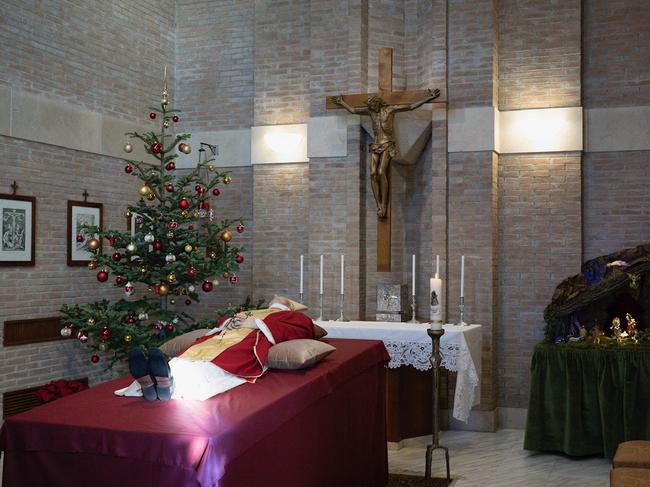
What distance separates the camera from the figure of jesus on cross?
818cm

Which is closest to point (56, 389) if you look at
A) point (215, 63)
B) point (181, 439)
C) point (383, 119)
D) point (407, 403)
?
point (407, 403)

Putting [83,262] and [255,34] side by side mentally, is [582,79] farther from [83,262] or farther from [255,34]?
[83,262]

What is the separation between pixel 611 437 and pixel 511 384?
6.08 ft

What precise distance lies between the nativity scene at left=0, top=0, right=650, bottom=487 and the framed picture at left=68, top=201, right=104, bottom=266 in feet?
0.08

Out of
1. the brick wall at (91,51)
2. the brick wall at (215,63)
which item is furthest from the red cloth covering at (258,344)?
the brick wall at (215,63)

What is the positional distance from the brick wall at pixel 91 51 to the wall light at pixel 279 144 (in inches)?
58.3

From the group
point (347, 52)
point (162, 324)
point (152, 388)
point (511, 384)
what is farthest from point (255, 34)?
point (152, 388)

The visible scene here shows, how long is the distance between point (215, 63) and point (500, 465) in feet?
19.9

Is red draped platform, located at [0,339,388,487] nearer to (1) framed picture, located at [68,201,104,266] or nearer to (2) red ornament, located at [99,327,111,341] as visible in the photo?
(2) red ornament, located at [99,327,111,341]

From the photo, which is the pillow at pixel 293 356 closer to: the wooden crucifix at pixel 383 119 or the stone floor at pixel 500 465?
the stone floor at pixel 500 465

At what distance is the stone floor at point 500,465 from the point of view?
6.32 metres

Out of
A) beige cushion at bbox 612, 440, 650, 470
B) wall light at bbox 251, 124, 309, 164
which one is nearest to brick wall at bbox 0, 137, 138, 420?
wall light at bbox 251, 124, 309, 164

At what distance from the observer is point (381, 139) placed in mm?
8289

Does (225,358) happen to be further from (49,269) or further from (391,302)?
(49,269)
